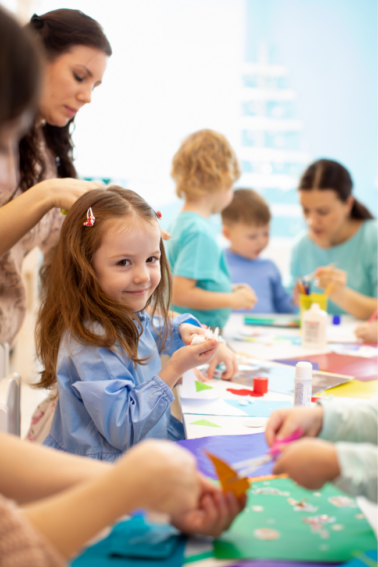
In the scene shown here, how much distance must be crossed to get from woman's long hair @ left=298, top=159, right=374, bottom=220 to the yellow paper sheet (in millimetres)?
1122

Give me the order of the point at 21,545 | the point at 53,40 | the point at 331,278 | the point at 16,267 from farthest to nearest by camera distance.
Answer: the point at 331,278, the point at 16,267, the point at 53,40, the point at 21,545

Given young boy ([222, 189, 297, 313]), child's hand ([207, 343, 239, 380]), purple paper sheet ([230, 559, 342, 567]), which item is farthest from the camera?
young boy ([222, 189, 297, 313])

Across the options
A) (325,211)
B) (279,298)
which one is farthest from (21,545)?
(279,298)

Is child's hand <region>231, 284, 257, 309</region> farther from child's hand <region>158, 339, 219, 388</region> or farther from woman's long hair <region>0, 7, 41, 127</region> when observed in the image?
woman's long hair <region>0, 7, 41, 127</region>

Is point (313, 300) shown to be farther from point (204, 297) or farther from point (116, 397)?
point (116, 397)

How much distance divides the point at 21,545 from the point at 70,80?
3.82 ft

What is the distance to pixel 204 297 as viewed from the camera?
5.32 ft

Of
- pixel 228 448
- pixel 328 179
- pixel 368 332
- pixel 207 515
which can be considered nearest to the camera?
pixel 207 515

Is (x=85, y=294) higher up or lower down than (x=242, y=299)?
higher up

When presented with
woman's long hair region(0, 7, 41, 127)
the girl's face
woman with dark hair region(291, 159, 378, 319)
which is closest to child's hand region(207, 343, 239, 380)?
the girl's face

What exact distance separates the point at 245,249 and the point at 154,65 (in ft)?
4.98

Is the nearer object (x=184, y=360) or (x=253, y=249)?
(x=184, y=360)

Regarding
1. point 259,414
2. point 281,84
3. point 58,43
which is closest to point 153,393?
point 259,414

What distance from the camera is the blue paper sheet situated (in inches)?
39.5
